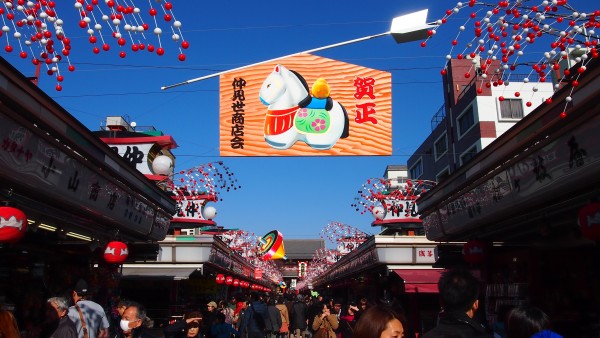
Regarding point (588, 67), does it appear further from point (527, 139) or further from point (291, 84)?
point (291, 84)

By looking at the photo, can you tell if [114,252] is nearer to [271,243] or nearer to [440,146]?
[271,243]

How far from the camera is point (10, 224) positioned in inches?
225

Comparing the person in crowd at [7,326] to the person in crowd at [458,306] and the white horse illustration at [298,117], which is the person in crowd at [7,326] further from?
the white horse illustration at [298,117]

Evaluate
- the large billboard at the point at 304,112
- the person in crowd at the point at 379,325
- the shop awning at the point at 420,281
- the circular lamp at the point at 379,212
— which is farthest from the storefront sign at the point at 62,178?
the circular lamp at the point at 379,212

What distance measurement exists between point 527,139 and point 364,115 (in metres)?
3.76

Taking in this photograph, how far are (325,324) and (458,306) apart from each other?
823cm

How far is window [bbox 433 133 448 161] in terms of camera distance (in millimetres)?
44044

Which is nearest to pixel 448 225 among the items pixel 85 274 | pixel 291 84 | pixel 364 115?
pixel 364 115

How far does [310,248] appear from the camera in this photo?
9825 centimetres

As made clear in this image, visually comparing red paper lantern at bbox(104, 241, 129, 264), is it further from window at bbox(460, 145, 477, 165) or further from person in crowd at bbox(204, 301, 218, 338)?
window at bbox(460, 145, 477, 165)

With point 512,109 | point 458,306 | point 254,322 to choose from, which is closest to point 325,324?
point 254,322

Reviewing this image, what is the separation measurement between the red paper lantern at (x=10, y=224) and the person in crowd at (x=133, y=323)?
1.51m

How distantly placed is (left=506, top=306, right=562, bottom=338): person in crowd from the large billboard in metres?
5.58

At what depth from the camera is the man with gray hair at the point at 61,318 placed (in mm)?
6418
